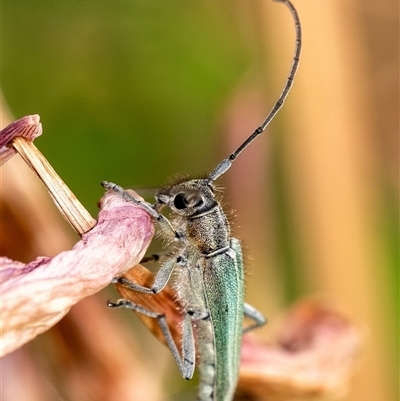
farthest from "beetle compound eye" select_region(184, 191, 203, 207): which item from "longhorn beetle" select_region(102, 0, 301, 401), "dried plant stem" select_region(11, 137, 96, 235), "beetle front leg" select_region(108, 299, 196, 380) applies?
"dried plant stem" select_region(11, 137, 96, 235)

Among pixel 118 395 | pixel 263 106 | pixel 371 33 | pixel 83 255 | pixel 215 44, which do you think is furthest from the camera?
pixel 371 33

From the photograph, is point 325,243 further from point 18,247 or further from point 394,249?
point 18,247

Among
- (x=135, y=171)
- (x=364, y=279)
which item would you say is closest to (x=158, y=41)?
(x=135, y=171)

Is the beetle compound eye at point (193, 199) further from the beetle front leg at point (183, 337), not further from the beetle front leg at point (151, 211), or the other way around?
the beetle front leg at point (183, 337)

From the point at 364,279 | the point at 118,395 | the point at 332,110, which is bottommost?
the point at 364,279

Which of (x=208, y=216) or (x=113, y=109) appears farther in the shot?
(x=113, y=109)

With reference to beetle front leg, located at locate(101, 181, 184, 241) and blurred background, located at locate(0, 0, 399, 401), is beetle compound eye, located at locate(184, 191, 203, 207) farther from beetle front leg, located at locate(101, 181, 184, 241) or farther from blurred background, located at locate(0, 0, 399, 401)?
blurred background, located at locate(0, 0, 399, 401)

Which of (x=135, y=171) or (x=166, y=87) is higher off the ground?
(x=166, y=87)
